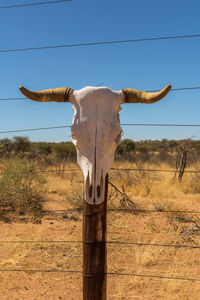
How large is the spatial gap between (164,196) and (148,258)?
5029 millimetres

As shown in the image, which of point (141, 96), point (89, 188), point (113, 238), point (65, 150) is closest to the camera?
point (89, 188)

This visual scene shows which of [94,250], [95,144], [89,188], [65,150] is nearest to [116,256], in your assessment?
[94,250]

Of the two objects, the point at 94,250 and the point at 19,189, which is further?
the point at 19,189

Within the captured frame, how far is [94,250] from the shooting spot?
2.07 meters

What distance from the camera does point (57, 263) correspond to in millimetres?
4398

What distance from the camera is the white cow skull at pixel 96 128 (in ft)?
6.17

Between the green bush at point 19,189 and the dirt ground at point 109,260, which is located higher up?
the green bush at point 19,189

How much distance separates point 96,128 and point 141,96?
431 millimetres

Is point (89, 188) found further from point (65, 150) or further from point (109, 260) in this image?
point (65, 150)

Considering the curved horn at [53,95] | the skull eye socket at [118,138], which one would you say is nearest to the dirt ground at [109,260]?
the skull eye socket at [118,138]

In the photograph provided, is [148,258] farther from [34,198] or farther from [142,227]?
[34,198]

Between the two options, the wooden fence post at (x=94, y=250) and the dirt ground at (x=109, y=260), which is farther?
the dirt ground at (x=109, y=260)

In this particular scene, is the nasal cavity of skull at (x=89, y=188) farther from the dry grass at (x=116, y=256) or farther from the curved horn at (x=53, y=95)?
the dry grass at (x=116, y=256)

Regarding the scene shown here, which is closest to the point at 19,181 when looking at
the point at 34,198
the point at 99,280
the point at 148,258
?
the point at 34,198
